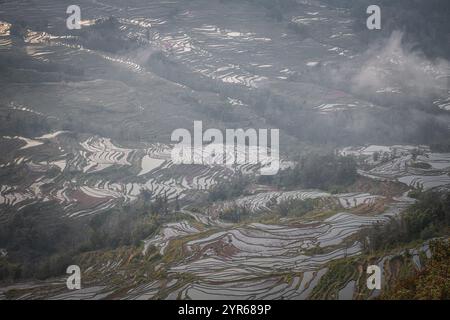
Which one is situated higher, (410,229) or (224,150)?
(410,229)

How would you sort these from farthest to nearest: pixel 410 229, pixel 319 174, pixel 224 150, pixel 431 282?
1. pixel 224 150
2. pixel 319 174
3. pixel 410 229
4. pixel 431 282

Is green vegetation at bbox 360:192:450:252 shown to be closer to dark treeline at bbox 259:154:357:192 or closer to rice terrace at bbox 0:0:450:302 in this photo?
rice terrace at bbox 0:0:450:302

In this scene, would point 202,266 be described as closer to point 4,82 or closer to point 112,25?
point 4,82

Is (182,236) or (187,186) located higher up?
(182,236)

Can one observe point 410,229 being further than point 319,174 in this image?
No

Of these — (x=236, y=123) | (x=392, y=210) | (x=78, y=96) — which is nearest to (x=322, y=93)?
(x=236, y=123)

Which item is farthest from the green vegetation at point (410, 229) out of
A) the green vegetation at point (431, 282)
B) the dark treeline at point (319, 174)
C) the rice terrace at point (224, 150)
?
the dark treeline at point (319, 174)

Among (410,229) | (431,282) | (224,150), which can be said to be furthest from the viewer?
(224,150)

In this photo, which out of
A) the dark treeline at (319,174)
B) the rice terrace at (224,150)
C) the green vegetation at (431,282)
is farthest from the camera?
the dark treeline at (319,174)

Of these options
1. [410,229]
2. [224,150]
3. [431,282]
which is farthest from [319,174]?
[431,282]

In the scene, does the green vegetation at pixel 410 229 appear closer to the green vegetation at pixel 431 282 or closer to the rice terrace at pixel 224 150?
the rice terrace at pixel 224 150

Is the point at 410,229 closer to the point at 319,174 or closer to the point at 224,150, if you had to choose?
the point at 319,174
